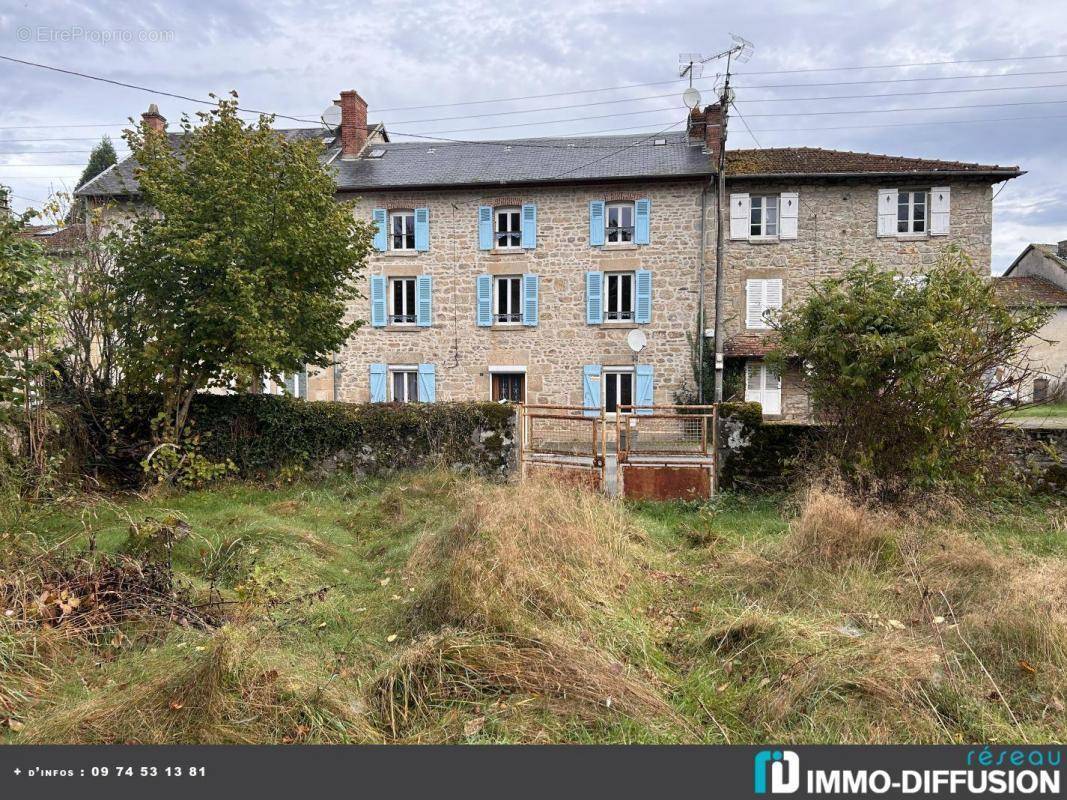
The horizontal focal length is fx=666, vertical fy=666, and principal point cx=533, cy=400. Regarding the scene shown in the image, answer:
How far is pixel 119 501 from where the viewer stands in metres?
9.02

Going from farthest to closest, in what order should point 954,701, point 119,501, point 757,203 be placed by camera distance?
1. point 757,203
2. point 119,501
3. point 954,701

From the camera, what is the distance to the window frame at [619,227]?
19.0 meters

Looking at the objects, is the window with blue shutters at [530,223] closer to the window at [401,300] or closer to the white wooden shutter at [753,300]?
the window at [401,300]

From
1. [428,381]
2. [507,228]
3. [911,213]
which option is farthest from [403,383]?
[911,213]

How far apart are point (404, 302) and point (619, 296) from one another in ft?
21.0

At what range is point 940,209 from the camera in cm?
1802

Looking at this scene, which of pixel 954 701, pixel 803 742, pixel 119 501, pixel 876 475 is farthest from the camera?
pixel 119 501

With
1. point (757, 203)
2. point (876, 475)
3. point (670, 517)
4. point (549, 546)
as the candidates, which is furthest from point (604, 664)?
point (757, 203)

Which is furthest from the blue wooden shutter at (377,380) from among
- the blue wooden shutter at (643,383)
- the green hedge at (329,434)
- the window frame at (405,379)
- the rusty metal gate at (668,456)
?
the rusty metal gate at (668,456)

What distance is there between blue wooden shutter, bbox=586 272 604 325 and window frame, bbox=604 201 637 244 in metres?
1.08

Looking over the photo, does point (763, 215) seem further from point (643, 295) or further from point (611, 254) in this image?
point (611, 254)
